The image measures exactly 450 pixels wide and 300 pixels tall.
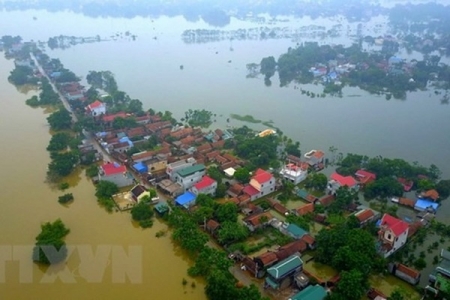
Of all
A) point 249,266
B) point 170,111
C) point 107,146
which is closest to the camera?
point 249,266

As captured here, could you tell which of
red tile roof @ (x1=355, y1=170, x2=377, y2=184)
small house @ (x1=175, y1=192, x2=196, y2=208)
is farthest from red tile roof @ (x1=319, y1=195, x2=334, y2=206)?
small house @ (x1=175, y1=192, x2=196, y2=208)

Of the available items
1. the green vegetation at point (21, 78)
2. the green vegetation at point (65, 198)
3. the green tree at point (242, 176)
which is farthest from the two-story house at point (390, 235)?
the green vegetation at point (21, 78)

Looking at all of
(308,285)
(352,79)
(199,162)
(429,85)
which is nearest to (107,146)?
(199,162)

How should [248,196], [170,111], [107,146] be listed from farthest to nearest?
[170,111], [107,146], [248,196]

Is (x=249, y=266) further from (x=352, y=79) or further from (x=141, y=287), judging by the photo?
(x=352, y=79)

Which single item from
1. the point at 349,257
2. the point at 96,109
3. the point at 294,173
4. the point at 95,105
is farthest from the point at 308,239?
the point at 95,105

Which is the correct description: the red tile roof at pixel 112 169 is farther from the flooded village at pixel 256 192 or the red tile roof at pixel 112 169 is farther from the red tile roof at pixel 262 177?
the red tile roof at pixel 262 177

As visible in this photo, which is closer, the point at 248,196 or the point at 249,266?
the point at 249,266
